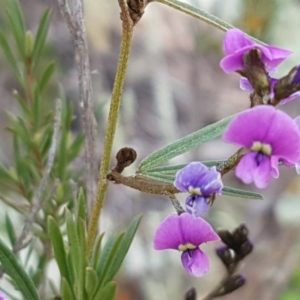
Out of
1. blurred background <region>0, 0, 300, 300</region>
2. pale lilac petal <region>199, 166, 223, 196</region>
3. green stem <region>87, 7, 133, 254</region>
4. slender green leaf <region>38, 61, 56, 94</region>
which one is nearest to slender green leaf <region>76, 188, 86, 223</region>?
green stem <region>87, 7, 133, 254</region>

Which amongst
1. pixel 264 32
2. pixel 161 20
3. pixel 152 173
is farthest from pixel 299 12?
pixel 152 173

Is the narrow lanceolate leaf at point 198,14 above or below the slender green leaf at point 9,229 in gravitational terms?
above

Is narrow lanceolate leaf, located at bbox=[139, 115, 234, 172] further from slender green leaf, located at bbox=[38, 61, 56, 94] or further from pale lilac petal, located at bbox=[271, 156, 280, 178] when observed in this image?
slender green leaf, located at bbox=[38, 61, 56, 94]

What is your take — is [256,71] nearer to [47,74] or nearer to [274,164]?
[274,164]

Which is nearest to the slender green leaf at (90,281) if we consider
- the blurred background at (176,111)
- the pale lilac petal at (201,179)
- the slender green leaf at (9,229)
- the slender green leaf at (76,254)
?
the slender green leaf at (76,254)

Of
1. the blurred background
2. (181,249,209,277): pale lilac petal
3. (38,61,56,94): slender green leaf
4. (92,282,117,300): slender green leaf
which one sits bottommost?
(92,282,117,300): slender green leaf

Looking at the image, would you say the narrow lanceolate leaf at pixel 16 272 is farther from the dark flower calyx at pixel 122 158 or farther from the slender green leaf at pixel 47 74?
the slender green leaf at pixel 47 74
